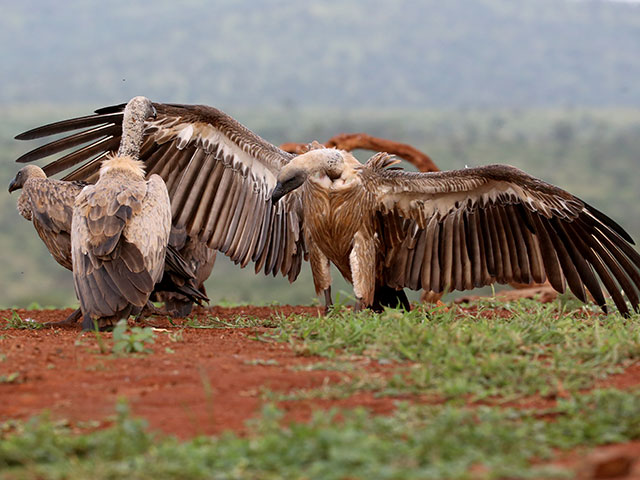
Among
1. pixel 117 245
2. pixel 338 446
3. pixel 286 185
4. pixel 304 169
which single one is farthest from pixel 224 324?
pixel 338 446

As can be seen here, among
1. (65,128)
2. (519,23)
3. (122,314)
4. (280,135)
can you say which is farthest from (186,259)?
(519,23)

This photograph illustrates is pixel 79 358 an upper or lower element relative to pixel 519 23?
lower

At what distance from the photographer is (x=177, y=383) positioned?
3.66 meters

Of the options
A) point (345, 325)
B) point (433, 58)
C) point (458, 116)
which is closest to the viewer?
point (345, 325)

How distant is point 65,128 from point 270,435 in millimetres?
4671

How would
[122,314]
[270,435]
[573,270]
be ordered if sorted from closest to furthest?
[270,435] < [122,314] < [573,270]

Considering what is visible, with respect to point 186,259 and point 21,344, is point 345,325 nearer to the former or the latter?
point 21,344

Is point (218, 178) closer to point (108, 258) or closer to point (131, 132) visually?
point (131, 132)

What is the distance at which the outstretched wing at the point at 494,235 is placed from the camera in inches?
242

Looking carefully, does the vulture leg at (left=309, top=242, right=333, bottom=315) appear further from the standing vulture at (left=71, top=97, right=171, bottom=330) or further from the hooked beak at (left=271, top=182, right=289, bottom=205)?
the standing vulture at (left=71, top=97, right=171, bottom=330)

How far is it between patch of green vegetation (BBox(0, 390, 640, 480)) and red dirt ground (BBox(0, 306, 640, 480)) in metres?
0.14

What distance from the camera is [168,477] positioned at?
2.49 meters

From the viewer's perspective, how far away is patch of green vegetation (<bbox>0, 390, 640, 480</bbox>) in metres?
2.50

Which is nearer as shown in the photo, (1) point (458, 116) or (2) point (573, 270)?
(2) point (573, 270)
